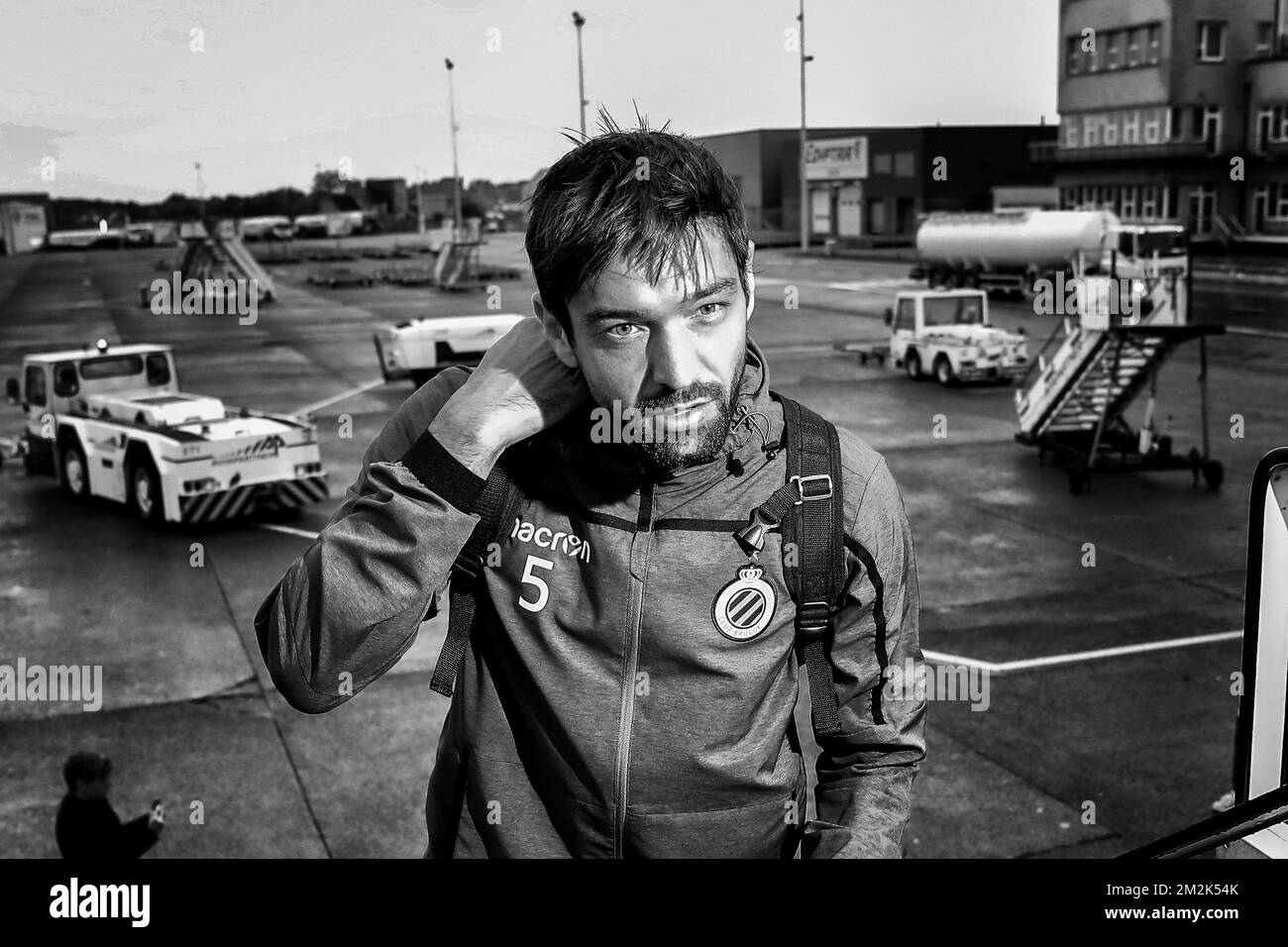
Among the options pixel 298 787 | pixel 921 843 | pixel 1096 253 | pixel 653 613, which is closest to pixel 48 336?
pixel 1096 253

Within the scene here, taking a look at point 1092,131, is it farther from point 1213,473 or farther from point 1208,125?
point 1213,473

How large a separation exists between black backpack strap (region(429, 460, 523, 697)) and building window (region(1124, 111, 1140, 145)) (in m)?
76.3

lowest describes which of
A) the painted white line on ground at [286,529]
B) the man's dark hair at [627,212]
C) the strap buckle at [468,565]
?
the painted white line on ground at [286,529]

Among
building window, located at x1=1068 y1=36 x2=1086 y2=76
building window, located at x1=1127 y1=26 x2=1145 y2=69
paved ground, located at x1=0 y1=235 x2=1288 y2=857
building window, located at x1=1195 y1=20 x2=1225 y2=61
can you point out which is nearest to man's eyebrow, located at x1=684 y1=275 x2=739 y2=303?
paved ground, located at x1=0 y1=235 x2=1288 y2=857

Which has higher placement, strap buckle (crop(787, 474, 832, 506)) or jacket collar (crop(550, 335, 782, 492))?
jacket collar (crop(550, 335, 782, 492))

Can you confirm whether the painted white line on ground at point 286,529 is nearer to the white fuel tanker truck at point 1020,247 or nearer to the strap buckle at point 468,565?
the strap buckle at point 468,565

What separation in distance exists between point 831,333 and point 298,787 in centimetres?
3661

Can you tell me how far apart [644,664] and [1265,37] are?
257ft

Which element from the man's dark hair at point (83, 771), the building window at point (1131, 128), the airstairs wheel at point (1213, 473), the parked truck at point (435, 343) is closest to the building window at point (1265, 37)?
the building window at point (1131, 128)

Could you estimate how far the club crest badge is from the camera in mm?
2883

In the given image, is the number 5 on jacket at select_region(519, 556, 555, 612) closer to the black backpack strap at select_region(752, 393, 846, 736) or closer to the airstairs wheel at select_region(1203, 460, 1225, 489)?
the black backpack strap at select_region(752, 393, 846, 736)

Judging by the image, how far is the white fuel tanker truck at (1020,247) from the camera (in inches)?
1827

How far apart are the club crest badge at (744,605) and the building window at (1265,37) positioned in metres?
76.8
